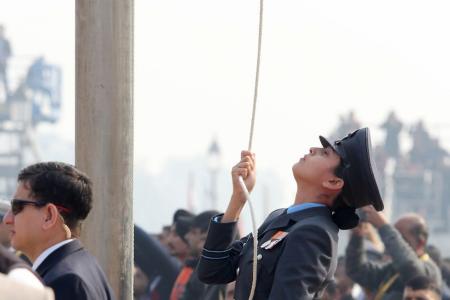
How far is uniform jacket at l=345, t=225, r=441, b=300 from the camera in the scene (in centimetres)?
974

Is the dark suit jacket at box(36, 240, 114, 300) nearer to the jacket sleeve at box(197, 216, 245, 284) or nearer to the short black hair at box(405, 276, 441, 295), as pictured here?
the jacket sleeve at box(197, 216, 245, 284)

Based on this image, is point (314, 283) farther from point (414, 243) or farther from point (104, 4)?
point (414, 243)

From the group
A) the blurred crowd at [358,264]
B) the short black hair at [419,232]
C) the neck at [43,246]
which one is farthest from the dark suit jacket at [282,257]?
the short black hair at [419,232]

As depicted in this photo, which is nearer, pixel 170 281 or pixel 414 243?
pixel 414 243

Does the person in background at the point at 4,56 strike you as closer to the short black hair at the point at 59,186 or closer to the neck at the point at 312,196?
the neck at the point at 312,196

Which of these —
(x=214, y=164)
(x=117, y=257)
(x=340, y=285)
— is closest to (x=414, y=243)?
(x=340, y=285)

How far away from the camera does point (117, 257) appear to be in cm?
582

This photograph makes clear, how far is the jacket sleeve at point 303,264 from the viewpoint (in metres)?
5.02

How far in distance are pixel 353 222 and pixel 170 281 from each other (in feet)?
21.1

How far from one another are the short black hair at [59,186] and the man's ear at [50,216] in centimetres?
2

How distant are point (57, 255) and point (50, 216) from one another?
6.2 inches

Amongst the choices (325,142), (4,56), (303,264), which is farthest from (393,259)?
(4,56)

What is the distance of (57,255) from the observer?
5023 millimetres

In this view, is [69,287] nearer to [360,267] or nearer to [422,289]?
[422,289]
